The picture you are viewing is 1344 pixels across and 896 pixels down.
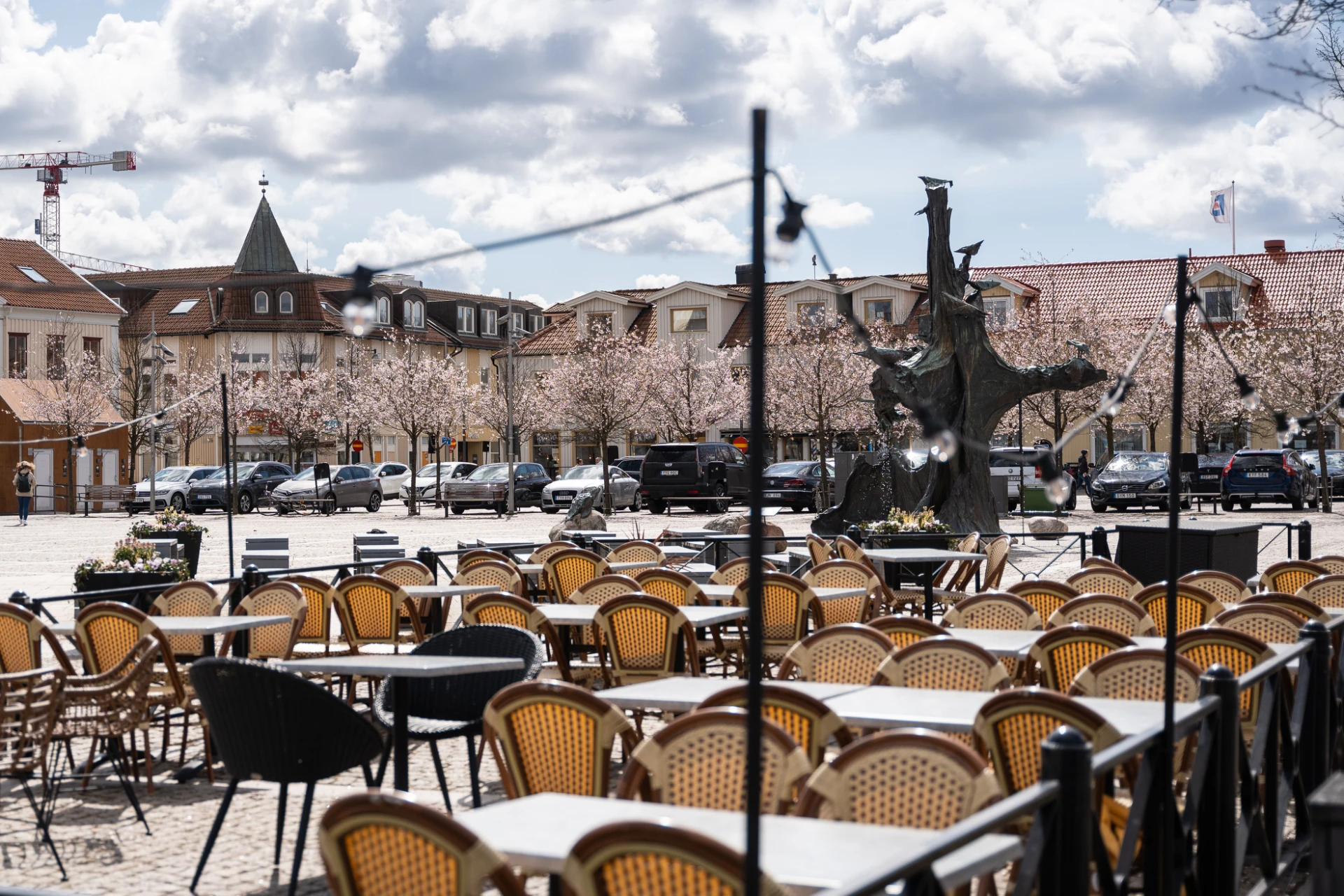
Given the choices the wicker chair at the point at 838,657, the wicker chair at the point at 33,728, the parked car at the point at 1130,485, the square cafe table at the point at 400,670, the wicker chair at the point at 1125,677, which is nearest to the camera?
the wicker chair at the point at 1125,677

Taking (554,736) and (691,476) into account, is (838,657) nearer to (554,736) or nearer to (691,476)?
(554,736)

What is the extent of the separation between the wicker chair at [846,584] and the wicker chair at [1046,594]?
1506 millimetres

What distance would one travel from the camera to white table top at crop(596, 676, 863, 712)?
6078mm

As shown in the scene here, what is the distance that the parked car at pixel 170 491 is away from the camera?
45197mm

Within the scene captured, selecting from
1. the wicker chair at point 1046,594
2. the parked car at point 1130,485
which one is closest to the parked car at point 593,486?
the parked car at point 1130,485

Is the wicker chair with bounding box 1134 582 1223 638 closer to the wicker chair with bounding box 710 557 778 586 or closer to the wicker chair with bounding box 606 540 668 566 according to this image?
the wicker chair with bounding box 710 557 778 586

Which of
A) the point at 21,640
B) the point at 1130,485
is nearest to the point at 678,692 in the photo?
the point at 21,640

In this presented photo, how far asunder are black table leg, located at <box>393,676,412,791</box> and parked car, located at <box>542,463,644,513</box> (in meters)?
35.0

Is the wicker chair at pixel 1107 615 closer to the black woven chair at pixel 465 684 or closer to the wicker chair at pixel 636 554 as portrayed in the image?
the black woven chair at pixel 465 684

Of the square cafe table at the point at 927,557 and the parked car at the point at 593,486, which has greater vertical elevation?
the square cafe table at the point at 927,557

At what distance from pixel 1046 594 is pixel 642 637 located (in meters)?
2.54

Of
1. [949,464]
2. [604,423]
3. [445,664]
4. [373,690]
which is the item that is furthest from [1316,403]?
[445,664]

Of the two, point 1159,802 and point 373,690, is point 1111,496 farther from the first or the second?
point 1159,802

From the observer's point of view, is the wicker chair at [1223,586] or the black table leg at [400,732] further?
the wicker chair at [1223,586]
